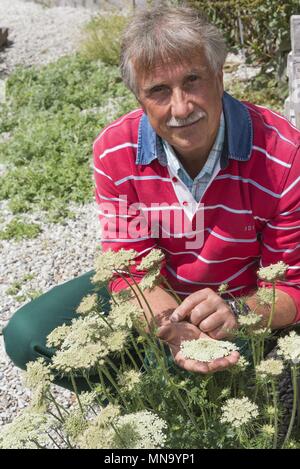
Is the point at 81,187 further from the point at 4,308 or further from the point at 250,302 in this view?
the point at 250,302

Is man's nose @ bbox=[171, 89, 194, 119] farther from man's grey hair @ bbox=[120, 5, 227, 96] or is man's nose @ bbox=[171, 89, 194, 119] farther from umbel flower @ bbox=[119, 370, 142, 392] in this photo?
umbel flower @ bbox=[119, 370, 142, 392]

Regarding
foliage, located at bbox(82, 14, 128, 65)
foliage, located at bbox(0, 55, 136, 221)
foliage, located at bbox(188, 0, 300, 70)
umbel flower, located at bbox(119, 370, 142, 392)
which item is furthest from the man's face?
foliage, located at bbox(82, 14, 128, 65)

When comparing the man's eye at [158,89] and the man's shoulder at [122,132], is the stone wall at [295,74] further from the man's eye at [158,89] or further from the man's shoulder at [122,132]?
the man's eye at [158,89]

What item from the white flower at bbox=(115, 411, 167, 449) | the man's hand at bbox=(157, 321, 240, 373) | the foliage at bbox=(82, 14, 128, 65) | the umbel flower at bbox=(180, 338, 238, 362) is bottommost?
the foliage at bbox=(82, 14, 128, 65)

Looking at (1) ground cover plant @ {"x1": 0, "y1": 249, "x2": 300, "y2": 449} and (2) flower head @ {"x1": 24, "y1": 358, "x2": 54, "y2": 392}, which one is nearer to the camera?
(1) ground cover plant @ {"x1": 0, "y1": 249, "x2": 300, "y2": 449}

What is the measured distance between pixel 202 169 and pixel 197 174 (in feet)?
0.24

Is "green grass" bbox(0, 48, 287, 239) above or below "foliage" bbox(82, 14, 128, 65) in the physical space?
below

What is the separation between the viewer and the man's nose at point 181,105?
213cm

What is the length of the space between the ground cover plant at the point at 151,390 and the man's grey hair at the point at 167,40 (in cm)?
66

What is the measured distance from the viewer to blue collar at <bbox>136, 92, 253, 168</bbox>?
2322 millimetres

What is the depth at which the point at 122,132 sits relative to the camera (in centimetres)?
248

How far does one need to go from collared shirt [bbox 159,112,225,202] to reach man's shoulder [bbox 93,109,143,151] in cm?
15

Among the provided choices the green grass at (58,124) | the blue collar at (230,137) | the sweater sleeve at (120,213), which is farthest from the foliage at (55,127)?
the blue collar at (230,137)
